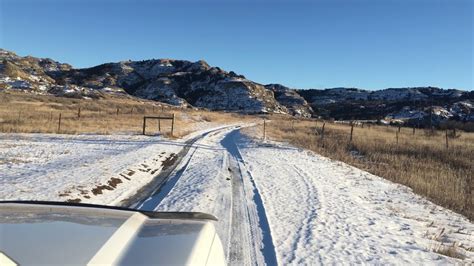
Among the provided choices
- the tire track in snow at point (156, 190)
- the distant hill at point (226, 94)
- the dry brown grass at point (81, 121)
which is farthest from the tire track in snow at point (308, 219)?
the distant hill at point (226, 94)

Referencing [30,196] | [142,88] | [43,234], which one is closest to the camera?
[43,234]

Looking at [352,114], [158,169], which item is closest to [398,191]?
[158,169]

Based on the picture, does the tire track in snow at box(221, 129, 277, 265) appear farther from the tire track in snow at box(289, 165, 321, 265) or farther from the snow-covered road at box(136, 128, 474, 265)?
the tire track in snow at box(289, 165, 321, 265)

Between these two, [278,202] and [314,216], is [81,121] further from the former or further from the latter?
[314,216]

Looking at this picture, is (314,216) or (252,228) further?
(314,216)

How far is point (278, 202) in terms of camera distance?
1010 centimetres

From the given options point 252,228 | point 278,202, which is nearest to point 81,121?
point 278,202

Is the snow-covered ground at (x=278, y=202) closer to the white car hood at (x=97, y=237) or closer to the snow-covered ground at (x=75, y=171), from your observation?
the snow-covered ground at (x=75, y=171)

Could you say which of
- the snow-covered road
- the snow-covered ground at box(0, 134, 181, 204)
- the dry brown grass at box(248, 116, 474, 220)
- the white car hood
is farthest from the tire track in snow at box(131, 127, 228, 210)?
the dry brown grass at box(248, 116, 474, 220)

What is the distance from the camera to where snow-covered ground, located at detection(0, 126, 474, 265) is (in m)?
6.75

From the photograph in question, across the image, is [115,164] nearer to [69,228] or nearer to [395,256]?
[395,256]

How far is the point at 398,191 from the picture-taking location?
12.6 m

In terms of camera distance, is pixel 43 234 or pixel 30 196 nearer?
pixel 43 234

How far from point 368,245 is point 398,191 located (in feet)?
20.2
